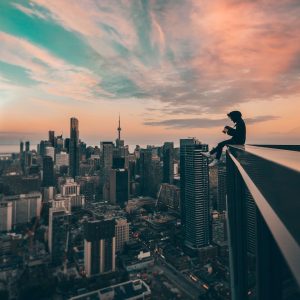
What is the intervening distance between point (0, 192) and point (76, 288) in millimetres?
18965

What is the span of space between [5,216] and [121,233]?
31.4 feet

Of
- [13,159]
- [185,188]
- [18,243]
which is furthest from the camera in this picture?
[13,159]

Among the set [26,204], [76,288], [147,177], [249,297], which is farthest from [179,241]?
[249,297]

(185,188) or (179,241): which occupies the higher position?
(185,188)

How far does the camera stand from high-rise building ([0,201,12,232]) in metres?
20.0

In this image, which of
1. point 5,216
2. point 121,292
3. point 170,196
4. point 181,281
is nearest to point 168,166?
point 170,196

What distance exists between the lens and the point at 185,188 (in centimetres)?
2008

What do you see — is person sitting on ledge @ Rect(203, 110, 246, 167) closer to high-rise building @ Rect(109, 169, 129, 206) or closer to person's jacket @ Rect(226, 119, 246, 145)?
person's jacket @ Rect(226, 119, 246, 145)

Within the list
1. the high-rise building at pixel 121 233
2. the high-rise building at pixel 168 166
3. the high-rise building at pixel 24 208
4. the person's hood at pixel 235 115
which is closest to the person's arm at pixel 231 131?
the person's hood at pixel 235 115

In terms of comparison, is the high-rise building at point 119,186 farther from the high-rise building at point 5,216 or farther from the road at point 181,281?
the road at point 181,281

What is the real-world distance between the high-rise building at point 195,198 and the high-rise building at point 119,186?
951cm

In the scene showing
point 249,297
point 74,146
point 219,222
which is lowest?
point 219,222

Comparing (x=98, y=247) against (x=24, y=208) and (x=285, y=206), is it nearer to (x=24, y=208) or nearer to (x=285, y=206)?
(x=24, y=208)

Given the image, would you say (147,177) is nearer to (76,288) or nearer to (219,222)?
(219,222)
